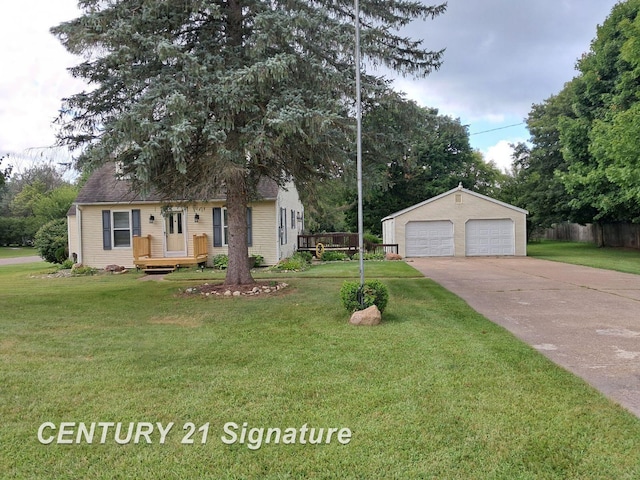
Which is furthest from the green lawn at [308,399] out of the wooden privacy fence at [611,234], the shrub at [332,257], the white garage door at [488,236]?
the wooden privacy fence at [611,234]

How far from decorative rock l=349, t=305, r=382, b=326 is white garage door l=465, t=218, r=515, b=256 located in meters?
16.7

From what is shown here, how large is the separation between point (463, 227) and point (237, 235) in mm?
15085

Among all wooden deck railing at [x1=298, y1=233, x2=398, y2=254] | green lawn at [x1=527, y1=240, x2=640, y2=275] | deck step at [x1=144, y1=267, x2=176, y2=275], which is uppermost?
wooden deck railing at [x1=298, y1=233, x2=398, y2=254]

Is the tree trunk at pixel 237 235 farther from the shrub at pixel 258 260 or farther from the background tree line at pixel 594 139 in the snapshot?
the background tree line at pixel 594 139

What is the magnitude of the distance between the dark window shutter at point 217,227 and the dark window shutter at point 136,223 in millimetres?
2830

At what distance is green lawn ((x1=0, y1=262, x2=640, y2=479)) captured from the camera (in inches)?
97.4

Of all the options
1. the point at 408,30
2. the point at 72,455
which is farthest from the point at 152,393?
the point at 408,30

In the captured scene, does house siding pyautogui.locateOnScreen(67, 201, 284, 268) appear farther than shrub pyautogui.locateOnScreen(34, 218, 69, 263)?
No

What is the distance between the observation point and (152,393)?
11.6ft

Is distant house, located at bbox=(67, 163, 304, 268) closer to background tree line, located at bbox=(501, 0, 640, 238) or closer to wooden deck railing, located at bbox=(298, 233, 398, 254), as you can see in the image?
wooden deck railing, located at bbox=(298, 233, 398, 254)

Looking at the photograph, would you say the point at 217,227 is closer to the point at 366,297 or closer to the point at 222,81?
the point at 222,81

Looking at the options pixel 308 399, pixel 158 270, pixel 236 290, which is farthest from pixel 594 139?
pixel 308 399

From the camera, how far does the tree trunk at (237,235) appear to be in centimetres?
934

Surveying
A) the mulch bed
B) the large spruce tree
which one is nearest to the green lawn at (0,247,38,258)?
the mulch bed
